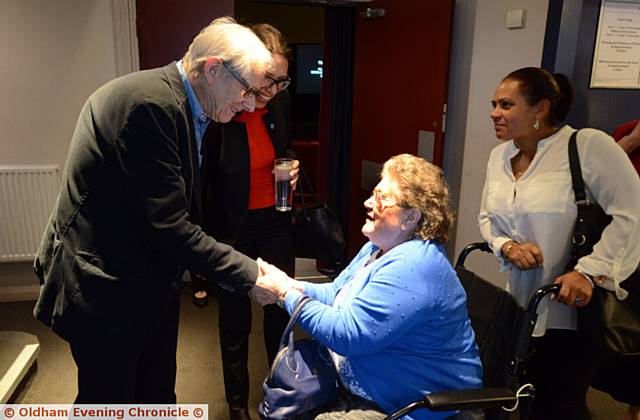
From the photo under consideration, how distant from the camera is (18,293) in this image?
3.46 m

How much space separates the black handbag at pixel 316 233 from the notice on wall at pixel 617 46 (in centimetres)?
121

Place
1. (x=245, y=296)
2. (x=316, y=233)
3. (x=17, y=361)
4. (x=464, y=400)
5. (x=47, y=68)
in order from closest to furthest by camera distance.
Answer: (x=464, y=400) < (x=245, y=296) < (x=316, y=233) < (x=17, y=361) < (x=47, y=68)

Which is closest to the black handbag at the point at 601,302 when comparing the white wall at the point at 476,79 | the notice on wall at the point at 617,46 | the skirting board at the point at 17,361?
the notice on wall at the point at 617,46

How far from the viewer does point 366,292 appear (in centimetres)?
130

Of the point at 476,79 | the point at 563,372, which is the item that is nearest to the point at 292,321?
the point at 563,372

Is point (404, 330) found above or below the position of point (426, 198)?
below

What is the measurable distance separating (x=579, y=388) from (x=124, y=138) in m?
1.67

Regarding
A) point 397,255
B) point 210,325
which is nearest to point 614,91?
point 397,255

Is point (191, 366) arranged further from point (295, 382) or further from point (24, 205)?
point (24, 205)

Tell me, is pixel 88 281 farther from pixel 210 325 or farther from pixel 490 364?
pixel 210 325

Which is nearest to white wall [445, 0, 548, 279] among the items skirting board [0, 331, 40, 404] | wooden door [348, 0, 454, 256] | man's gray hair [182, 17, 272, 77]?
wooden door [348, 0, 454, 256]

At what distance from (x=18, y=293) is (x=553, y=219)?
3413 millimetres

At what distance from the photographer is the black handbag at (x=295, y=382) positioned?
1.34m

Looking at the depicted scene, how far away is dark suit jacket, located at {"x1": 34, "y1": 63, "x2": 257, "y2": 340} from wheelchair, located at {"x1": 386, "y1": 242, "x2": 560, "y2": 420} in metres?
0.70
